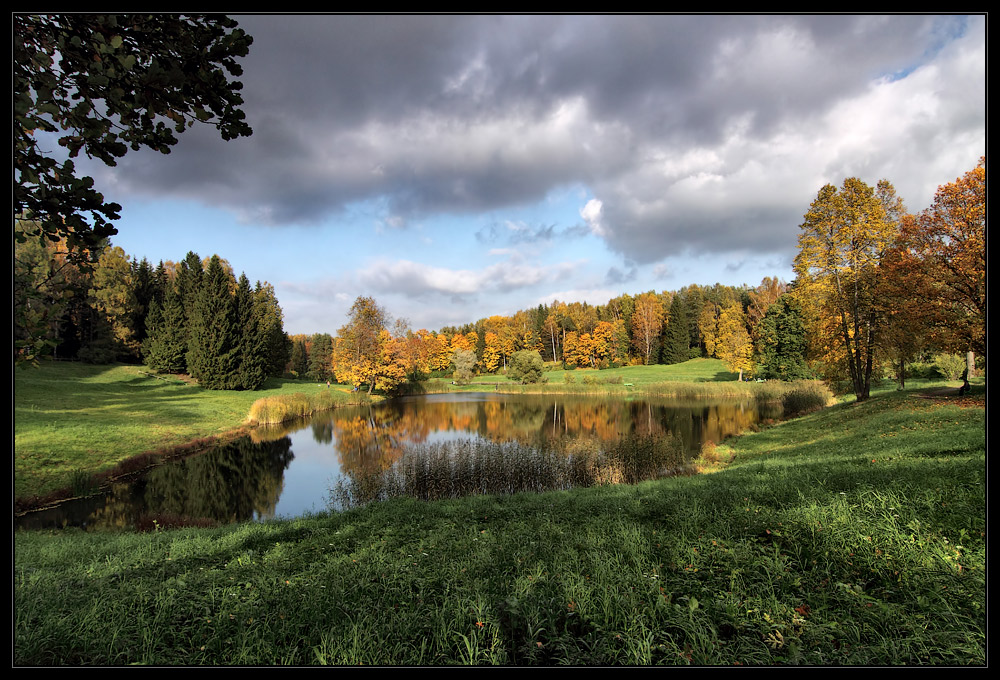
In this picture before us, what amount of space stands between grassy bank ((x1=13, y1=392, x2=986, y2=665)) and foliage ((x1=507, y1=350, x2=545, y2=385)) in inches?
1751

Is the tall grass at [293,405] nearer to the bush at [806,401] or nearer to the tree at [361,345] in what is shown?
the tree at [361,345]

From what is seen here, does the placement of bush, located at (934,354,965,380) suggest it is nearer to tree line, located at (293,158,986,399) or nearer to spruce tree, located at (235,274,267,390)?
tree line, located at (293,158,986,399)

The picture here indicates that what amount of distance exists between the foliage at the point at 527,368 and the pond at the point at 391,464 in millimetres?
Answer: 24086

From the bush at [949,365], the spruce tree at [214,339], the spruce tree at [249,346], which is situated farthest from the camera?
the spruce tree at [249,346]

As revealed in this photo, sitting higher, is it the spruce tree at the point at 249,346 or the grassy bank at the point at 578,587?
the spruce tree at the point at 249,346

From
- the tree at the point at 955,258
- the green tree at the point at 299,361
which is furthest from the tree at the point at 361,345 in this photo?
the tree at the point at 955,258

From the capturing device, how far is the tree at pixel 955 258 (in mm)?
4875

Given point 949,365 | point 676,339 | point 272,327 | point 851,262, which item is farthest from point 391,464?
point 676,339

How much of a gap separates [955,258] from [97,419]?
86.5ft

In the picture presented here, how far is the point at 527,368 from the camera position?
51.0 m

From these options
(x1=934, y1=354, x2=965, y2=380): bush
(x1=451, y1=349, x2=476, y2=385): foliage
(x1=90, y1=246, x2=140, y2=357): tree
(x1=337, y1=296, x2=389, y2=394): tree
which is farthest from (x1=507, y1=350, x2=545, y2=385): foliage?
(x1=90, y1=246, x2=140, y2=357): tree

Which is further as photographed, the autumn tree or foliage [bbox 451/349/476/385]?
the autumn tree

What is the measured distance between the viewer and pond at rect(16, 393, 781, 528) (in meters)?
10.9

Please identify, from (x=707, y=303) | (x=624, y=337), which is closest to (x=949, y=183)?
(x=624, y=337)
